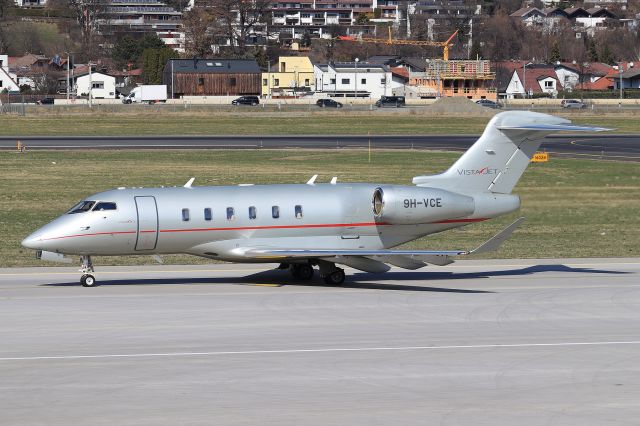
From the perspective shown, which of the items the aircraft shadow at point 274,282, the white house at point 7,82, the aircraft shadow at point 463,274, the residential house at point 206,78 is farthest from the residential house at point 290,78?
the aircraft shadow at point 274,282

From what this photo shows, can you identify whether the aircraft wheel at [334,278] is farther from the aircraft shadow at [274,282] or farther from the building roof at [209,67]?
the building roof at [209,67]

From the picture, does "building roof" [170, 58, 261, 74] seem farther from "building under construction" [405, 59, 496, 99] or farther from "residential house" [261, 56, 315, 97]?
"building under construction" [405, 59, 496, 99]

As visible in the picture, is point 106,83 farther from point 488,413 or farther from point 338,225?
point 488,413

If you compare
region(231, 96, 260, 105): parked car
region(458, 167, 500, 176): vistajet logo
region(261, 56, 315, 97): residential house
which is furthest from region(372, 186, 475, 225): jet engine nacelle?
region(261, 56, 315, 97): residential house

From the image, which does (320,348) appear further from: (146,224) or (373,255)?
(146,224)

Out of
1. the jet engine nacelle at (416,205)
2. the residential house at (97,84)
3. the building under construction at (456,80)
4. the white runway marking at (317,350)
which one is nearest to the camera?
the white runway marking at (317,350)

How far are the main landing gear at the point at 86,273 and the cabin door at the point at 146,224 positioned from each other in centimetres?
147

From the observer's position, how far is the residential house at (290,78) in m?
163

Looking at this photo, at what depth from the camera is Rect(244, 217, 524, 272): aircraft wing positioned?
2802 centimetres

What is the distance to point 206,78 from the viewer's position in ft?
487

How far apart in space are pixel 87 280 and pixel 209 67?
122598mm

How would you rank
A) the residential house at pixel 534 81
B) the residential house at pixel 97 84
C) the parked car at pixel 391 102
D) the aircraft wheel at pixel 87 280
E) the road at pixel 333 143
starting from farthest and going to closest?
the residential house at pixel 534 81 → the residential house at pixel 97 84 → the parked car at pixel 391 102 → the road at pixel 333 143 → the aircraft wheel at pixel 87 280

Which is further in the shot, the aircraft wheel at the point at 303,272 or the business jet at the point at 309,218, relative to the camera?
the aircraft wheel at the point at 303,272

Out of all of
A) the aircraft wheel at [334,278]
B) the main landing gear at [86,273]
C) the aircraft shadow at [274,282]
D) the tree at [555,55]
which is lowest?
the aircraft shadow at [274,282]
